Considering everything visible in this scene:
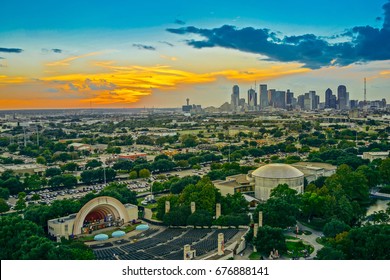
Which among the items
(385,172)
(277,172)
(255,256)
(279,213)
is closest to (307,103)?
(385,172)

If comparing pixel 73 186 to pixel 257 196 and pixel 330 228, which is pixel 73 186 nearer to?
pixel 257 196

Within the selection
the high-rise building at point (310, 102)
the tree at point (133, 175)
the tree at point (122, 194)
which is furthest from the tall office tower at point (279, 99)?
the tree at point (122, 194)

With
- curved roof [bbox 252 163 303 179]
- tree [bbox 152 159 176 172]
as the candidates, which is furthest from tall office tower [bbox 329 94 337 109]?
curved roof [bbox 252 163 303 179]

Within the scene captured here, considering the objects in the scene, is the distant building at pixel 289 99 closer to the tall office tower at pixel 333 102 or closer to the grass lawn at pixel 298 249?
the tall office tower at pixel 333 102

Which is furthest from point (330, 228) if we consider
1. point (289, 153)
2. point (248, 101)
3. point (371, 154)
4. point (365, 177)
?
point (248, 101)

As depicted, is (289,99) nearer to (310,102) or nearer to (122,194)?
(310,102)
